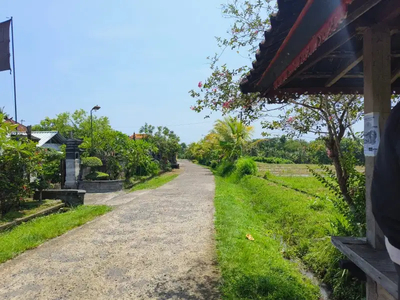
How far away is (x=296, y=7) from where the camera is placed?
5.77ft

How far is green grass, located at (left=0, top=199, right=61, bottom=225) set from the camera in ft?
19.6

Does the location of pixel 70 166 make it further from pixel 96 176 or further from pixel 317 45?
pixel 317 45

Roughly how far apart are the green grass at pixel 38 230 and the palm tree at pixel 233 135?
1280 cm

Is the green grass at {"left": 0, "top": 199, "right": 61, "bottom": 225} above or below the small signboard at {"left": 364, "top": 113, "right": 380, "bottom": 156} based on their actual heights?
below

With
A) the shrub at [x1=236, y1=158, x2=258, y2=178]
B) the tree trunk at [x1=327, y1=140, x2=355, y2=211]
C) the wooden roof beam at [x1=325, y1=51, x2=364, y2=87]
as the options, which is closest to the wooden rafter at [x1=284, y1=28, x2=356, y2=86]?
the wooden roof beam at [x1=325, y1=51, x2=364, y2=87]

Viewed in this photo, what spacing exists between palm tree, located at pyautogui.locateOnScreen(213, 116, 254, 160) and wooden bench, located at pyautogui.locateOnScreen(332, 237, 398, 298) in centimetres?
1687

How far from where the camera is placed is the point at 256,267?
3.83 meters

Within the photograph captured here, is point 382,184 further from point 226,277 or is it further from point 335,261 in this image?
point 335,261

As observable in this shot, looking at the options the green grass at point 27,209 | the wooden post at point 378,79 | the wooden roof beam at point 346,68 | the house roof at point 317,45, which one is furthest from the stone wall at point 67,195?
the wooden post at point 378,79

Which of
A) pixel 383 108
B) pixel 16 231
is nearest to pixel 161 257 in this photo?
pixel 16 231

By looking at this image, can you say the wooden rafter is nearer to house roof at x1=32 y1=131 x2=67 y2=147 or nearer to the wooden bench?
the wooden bench

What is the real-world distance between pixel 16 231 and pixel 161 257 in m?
2.97

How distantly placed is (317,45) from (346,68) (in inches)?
50.8

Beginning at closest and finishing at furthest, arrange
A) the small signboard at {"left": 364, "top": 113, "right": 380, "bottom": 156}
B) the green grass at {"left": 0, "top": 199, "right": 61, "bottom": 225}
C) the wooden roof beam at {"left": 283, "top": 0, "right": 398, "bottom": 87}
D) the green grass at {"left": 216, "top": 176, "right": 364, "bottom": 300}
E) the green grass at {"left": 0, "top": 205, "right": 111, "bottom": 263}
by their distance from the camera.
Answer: the wooden roof beam at {"left": 283, "top": 0, "right": 398, "bottom": 87}, the small signboard at {"left": 364, "top": 113, "right": 380, "bottom": 156}, the green grass at {"left": 216, "top": 176, "right": 364, "bottom": 300}, the green grass at {"left": 0, "top": 205, "right": 111, "bottom": 263}, the green grass at {"left": 0, "top": 199, "right": 61, "bottom": 225}
